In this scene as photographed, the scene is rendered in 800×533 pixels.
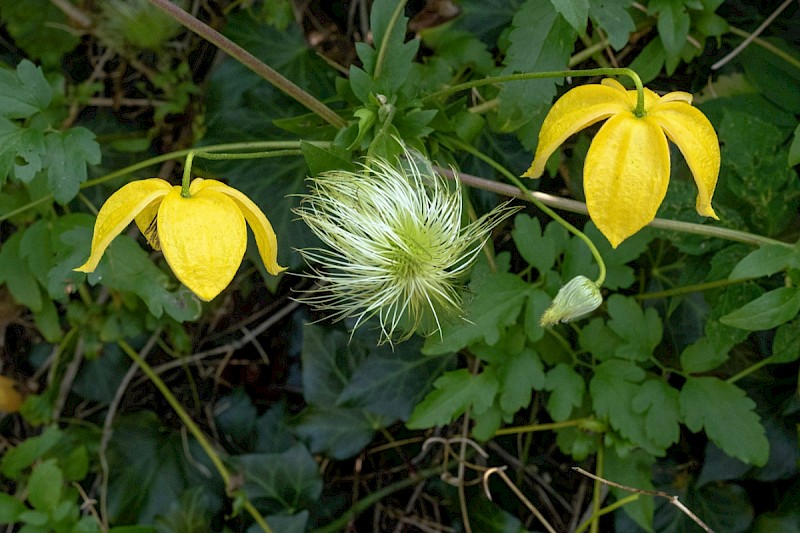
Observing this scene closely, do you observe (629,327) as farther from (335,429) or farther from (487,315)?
(335,429)

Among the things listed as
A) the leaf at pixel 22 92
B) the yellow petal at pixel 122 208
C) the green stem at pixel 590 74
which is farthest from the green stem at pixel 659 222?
the leaf at pixel 22 92

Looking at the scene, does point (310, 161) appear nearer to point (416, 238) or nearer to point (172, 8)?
point (416, 238)

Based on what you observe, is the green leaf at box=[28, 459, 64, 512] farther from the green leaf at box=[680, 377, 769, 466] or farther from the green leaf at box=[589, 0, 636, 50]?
the green leaf at box=[589, 0, 636, 50]

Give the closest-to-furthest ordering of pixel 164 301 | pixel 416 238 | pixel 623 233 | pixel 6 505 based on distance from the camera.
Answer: pixel 623 233 < pixel 416 238 < pixel 164 301 < pixel 6 505

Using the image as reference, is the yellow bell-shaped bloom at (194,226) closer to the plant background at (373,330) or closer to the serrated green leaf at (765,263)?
the plant background at (373,330)

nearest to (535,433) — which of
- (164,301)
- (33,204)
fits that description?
(164,301)

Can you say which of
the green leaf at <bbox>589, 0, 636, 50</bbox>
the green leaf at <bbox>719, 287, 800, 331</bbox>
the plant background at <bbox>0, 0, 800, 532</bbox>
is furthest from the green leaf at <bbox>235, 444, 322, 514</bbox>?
the green leaf at <bbox>589, 0, 636, 50</bbox>
